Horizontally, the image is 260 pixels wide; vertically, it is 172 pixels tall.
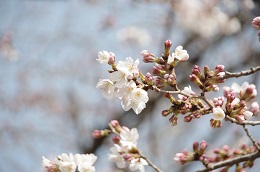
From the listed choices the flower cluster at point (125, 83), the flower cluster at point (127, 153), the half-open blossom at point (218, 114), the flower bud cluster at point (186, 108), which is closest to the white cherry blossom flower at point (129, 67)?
the flower cluster at point (125, 83)

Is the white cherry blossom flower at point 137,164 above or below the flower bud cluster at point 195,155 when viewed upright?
above

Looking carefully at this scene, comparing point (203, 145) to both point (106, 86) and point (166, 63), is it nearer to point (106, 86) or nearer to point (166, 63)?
point (166, 63)

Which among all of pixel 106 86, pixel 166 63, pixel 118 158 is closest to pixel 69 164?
pixel 118 158

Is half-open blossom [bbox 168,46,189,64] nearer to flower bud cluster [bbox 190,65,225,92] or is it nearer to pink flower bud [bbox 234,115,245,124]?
flower bud cluster [bbox 190,65,225,92]

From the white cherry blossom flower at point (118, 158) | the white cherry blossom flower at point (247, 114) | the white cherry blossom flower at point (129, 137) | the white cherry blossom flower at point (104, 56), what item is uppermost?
the white cherry blossom flower at point (104, 56)

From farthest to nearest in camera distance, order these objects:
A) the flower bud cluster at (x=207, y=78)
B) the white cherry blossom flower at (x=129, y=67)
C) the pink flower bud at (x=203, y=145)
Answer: the pink flower bud at (x=203, y=145) < the flower bud cluster at (x=207, y=78) < the white cherry blossom flower at (x=129, y=67)

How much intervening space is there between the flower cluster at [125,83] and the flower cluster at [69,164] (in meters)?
0.37

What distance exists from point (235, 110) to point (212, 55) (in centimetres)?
458

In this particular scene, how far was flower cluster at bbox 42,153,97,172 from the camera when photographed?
157 centimetres

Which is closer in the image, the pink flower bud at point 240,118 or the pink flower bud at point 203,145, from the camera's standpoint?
the pink flower bud at point 240,118

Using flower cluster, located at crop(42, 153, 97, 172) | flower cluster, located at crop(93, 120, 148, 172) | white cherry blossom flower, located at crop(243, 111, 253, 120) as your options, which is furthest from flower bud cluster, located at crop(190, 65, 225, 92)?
flower cluster, located at crop(42, 153, 97, 172)

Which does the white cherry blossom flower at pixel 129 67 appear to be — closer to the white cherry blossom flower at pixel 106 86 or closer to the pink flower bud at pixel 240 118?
the white cherry blossom flower at pixel 106 86

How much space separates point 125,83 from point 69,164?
18.8 inches

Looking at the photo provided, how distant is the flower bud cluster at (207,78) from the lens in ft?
4.89
